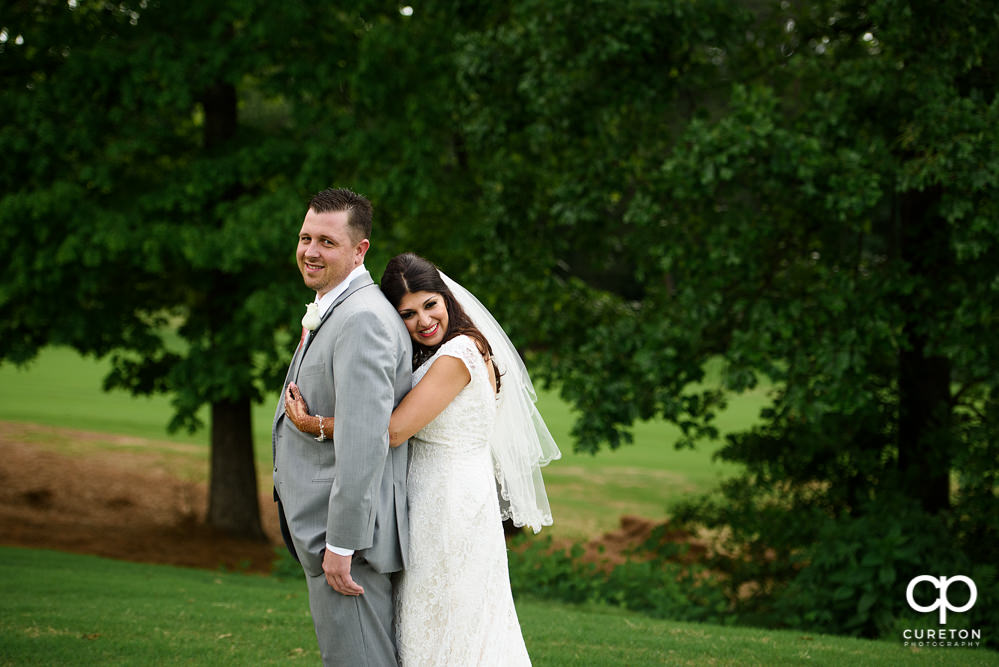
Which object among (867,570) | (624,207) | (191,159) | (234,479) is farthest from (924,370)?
(234,479)

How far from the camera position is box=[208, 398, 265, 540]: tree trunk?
12.2 meters

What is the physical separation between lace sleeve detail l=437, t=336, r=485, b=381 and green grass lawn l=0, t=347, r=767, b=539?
339 inches

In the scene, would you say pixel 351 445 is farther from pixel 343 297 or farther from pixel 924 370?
pixel 924 370

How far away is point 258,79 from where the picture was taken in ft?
35.2

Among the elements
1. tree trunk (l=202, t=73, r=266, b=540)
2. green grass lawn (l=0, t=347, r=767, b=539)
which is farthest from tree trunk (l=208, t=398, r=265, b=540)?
green grass lawn (l=0, t=347, r=767, b=539)

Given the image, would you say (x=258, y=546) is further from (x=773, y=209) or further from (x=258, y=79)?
(x=773, y=209)

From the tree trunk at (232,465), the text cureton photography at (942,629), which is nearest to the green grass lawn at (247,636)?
the text cureton photography at (942,629)

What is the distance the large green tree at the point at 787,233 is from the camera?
702 cm

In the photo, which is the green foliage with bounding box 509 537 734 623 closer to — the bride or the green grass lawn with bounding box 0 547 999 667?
the green grass lawn with bounding box 0 547 999 667

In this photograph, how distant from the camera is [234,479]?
12469 mm

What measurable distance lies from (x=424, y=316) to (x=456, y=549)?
970 millimetres

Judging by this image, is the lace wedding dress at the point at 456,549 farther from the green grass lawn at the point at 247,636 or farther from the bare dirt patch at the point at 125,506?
the bare dirt patch at the point at 125,506

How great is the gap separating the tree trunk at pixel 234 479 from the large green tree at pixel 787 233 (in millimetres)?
4955

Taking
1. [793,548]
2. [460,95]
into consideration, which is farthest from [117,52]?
[793,548]
